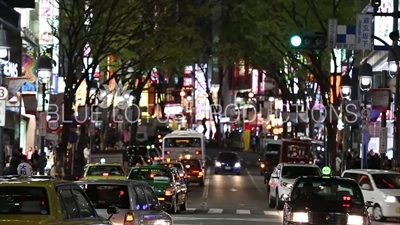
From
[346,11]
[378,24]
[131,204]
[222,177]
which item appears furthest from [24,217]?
[222,177]

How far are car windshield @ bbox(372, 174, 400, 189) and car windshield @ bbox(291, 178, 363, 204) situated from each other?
10396 mm

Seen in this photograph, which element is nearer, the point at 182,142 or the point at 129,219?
the point at 129,219

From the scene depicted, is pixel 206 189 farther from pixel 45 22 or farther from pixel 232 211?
pixel 232 211

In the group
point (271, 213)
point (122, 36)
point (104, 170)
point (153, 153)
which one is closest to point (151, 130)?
point (153, 153)

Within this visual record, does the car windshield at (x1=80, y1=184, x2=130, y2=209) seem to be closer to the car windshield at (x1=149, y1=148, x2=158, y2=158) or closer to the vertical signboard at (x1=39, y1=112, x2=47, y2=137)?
the vertical signboard at (x1=39, y1=112, x2=47, y2=137)

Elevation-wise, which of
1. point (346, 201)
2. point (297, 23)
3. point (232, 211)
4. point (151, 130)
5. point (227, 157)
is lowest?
point (232, 211)

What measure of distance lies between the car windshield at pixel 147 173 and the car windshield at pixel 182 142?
89.8 feet

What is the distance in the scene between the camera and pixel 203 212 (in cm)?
3341

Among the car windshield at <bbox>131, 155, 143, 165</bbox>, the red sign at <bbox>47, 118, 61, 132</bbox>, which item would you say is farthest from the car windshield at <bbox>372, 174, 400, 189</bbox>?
the car windshield at <bbox>131, 155, 143, 165</bbox>

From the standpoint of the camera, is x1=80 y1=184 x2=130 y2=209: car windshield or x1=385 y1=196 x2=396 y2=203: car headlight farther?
x1=385 y1=196 x2=396 y2=203: car headlight

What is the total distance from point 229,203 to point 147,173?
27.7ft

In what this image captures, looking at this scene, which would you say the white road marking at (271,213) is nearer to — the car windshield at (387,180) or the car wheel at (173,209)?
the car wheel at (173,209)

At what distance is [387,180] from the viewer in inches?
1256

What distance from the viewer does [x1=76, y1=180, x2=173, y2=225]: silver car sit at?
→ 1748cm
